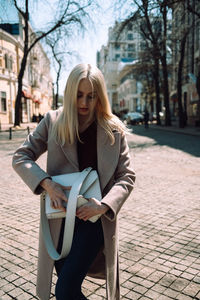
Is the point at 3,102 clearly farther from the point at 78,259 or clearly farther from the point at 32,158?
the point at 78,259

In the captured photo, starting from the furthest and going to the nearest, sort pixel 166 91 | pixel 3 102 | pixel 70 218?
pixel 3 102 → pixel 166 91 → pixel 70 218

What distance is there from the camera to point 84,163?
6.65 feet

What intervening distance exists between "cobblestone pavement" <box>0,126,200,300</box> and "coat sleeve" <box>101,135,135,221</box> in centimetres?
27

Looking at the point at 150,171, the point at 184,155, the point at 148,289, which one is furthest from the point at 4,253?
the point at 184,155

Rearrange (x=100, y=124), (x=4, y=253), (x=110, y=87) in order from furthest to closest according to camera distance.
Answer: (x=110, y=87) < (x=4, y=253) < (x=100, y=124)

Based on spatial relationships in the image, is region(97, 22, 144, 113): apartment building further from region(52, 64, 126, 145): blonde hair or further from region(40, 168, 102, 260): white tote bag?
region(40, 168, 102, 260): white tote bag

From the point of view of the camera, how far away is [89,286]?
2.83 meters

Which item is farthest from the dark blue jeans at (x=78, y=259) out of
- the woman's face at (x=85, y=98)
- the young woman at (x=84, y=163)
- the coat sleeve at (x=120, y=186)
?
the woman's face at (x=85, y=98)

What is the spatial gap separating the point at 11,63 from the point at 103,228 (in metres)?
38.7

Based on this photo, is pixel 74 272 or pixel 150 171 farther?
pixel 150 171

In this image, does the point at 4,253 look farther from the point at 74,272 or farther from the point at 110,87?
the point at 110,87

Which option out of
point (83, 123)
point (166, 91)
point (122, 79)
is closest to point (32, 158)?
point (83, 123)

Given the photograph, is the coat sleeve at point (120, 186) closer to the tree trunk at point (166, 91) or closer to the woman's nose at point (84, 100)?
the woman's nose at point (84, 100)

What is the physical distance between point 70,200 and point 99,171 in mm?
344
